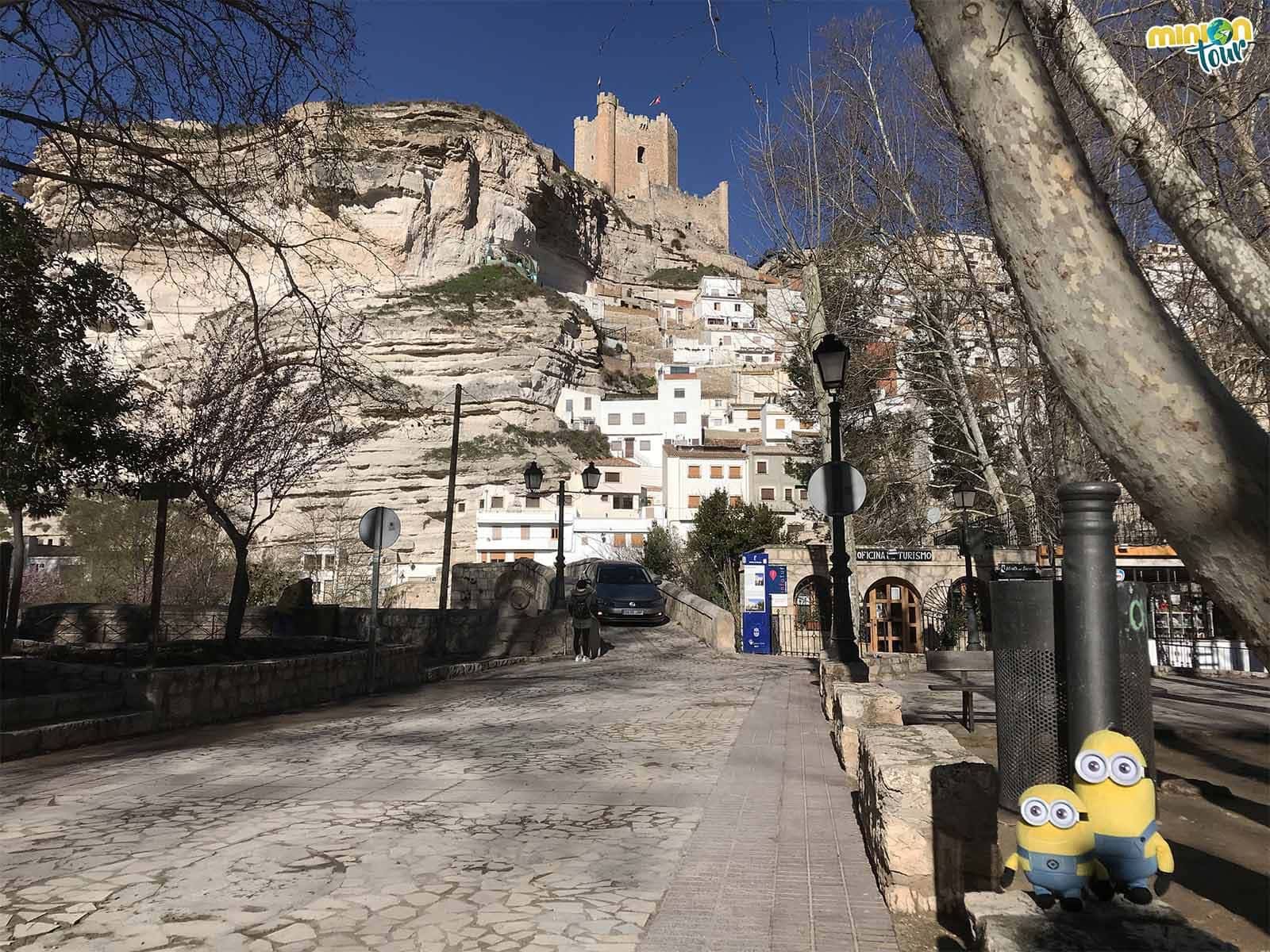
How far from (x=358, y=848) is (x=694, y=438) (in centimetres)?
6265

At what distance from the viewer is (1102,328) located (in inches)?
83.9

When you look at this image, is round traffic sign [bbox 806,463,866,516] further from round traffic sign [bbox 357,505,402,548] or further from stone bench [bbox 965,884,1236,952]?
stone bench [bbox 965,884,1236,952]

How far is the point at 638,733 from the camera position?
7445mm

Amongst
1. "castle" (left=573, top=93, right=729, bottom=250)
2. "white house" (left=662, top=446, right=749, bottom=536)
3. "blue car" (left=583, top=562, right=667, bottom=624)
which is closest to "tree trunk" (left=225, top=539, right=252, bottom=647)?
"blue car" (left=583, top=562, right=667, bottom=624)

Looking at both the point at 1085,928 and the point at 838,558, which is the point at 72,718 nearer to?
the point at 838,558

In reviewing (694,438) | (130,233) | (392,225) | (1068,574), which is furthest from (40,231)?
(392,225)

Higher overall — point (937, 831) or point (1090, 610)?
point (1090, 610)

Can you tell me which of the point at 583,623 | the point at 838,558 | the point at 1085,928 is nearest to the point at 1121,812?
the point at 1085,928

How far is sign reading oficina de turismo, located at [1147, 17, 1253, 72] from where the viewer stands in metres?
7.09

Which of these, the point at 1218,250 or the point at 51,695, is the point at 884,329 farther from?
the point at 51,695

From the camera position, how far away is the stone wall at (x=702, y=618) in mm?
18312

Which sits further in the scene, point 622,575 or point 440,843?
point 622,575

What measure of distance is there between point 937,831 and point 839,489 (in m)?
5.27

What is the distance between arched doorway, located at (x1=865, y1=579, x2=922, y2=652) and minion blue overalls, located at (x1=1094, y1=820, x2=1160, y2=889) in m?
22.6
